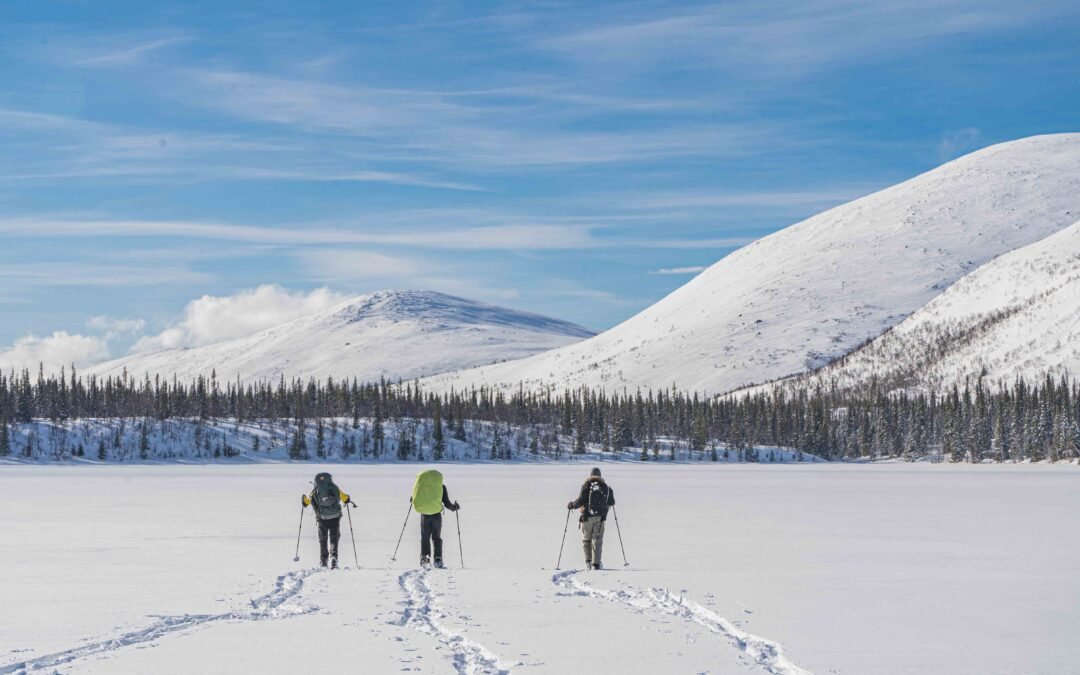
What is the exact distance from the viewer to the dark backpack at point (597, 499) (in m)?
28.6

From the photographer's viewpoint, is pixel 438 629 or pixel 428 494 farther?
pixel 428 494

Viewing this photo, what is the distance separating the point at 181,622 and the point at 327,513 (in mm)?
8980

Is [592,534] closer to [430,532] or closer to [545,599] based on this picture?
[430,532]

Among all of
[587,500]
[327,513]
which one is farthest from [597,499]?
[327,513]

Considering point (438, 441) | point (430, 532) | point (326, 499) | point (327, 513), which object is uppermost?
point (326, 499)

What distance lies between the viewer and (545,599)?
72.3 feet

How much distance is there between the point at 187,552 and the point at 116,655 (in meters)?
15.3

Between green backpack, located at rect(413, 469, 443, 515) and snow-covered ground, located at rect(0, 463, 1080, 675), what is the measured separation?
160 centimetres

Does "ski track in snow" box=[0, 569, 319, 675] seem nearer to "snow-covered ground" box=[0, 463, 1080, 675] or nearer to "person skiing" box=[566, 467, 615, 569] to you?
"snow-covered ground" box=[0, 463, 1080, 675]

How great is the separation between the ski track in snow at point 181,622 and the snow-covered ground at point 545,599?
57mm

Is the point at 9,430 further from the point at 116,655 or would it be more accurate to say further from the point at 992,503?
the point at 116,655

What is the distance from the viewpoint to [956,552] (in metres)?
32.1

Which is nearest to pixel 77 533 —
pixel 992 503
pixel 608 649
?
pixel 608 649

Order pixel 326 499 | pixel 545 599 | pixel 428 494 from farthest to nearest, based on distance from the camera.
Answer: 1. pixel 428 494
2. pixel 326 499
3. pixel 545 599
